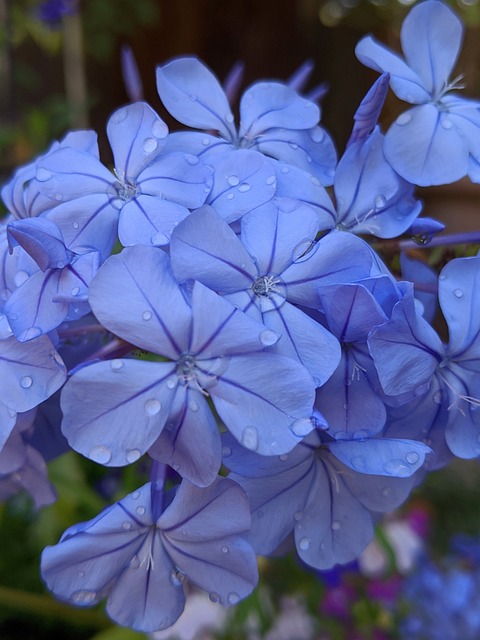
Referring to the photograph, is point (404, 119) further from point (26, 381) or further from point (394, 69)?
point (26, 381)

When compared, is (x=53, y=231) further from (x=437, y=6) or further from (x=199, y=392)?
(x=437, y=6)

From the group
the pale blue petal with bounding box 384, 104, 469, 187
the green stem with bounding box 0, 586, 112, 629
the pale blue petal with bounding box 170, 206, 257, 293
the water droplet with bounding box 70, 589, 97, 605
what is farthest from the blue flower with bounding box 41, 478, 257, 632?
the green stem with bounding box 0, 586, 112, 629

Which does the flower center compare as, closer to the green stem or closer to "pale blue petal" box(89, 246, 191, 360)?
"pale blue petal" box(89, 246, 191, 360)

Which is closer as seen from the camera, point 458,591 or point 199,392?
point 199,392

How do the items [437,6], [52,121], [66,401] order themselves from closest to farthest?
[66,401] → [437,6] → [52,121]

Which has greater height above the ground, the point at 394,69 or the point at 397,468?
the point at 394,69

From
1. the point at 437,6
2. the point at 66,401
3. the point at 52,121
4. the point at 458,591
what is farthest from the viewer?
the point at 52,121

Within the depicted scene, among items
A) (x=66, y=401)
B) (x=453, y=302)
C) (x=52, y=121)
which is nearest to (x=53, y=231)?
(x=66, y=401)

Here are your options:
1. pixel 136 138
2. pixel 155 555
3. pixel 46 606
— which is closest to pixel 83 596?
pixel 155 555
